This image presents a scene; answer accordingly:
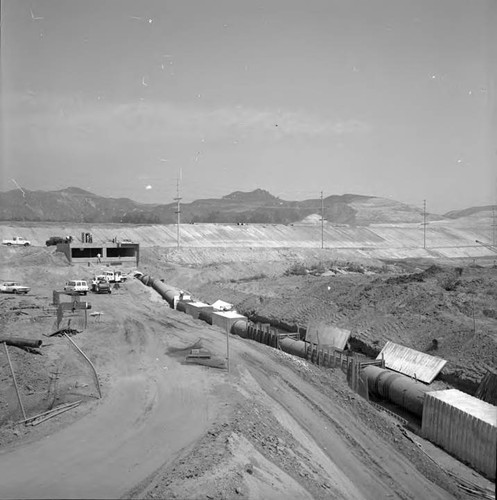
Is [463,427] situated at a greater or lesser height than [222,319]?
lesser

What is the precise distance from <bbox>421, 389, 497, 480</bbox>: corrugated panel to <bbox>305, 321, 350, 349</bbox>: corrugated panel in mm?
10133

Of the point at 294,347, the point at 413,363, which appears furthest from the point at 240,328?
the point at 413,363

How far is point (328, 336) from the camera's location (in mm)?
26688

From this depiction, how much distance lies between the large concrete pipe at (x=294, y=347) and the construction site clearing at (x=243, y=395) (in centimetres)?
36

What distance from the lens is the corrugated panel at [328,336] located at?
2612 centimetres

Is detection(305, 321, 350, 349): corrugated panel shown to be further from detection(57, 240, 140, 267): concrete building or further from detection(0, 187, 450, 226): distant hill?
detection(0, 187, 450, 226): distant hill

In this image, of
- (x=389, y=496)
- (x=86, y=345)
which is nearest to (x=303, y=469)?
(x=389, y=496)

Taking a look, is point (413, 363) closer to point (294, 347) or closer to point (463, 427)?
point (294, 347)

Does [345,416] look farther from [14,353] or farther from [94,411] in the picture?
[14,353]

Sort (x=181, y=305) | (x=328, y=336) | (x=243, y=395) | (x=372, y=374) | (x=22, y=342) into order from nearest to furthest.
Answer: (x=243, y=395) < (x=372, y=374) < (x=22, y=342) < (x=328, y=336) < (x=181, y=305)

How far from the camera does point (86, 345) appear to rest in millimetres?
22656

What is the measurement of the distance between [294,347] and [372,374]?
5037 mm

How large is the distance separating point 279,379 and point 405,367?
6323mm

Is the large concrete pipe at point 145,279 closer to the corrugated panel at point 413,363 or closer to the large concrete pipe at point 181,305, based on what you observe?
the large concrete pipe at point 181,305
